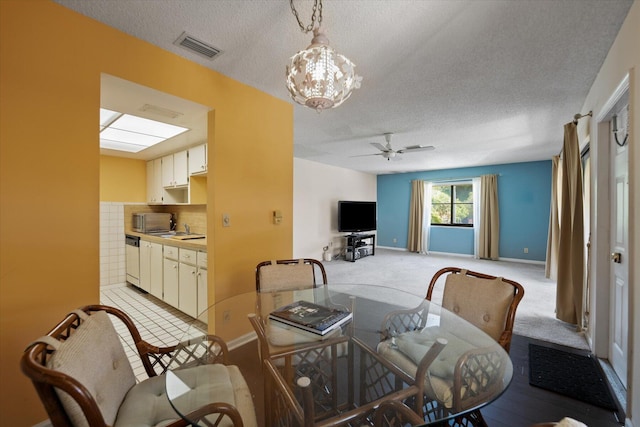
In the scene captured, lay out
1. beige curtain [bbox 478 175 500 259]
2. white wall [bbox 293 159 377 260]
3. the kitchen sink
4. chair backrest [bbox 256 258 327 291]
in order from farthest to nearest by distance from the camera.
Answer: beige curtain [bbox 478 175 500 259] → white wall [bbox 293 159 377 260] → the kitchen sink → chair backrest [bbox 256 258 327 291]

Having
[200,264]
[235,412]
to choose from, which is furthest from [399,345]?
[200,264]

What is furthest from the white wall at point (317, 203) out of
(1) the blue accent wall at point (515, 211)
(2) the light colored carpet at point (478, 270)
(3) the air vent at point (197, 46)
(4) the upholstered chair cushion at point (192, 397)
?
(4) the upholstered chair cushion at point (192, 397)

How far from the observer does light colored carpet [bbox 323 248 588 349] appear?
283 cm

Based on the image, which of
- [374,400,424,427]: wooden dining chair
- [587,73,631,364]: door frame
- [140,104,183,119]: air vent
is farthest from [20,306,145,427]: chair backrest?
[587,73,631,364]: door frame

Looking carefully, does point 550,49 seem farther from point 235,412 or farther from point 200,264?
point 200,264

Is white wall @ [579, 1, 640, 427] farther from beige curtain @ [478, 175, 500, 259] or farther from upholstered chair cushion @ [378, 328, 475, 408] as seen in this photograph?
beige curtain @ [478, 175, 500, 259]

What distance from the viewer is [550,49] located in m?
1.92

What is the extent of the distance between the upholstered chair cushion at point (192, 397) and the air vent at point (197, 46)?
6.63 feet

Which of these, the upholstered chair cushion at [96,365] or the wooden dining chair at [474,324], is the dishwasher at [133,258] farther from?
the wooden dining chair at [474,324]

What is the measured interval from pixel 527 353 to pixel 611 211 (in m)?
1.39

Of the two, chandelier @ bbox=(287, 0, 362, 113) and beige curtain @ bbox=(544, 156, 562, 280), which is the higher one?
chandelier @ bbox=(287, 0, 362, 113)

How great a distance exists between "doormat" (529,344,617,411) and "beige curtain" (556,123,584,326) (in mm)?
729

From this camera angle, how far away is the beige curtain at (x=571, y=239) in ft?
8.89

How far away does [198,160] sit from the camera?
3506 mm
